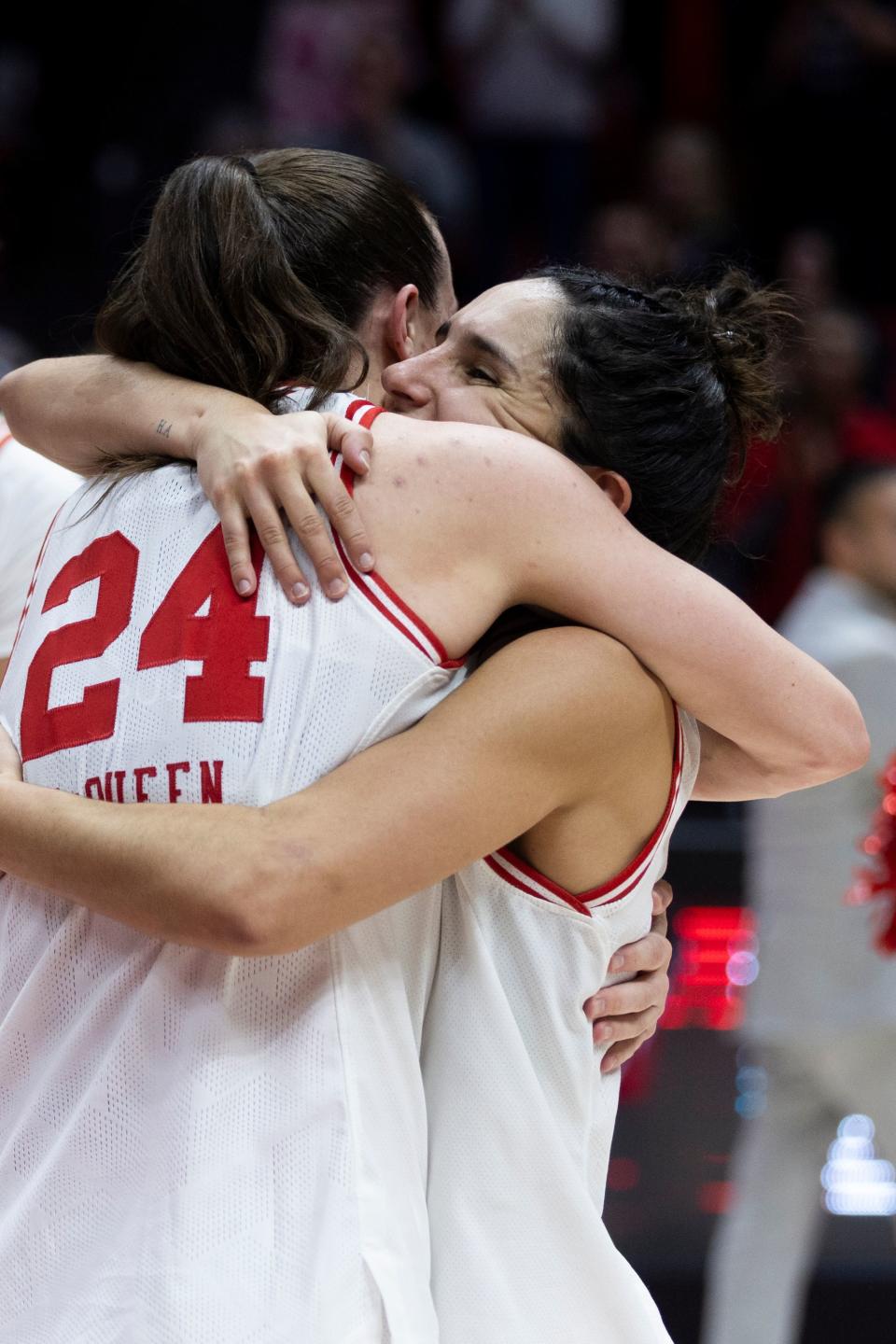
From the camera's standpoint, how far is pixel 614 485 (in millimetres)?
1758

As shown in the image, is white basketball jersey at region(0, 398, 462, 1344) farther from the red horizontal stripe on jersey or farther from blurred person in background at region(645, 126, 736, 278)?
blurred person in background at region(645, 126, 736, 278)

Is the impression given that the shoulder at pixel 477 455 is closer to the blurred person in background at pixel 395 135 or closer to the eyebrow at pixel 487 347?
the eyebrow at pixel 487 347

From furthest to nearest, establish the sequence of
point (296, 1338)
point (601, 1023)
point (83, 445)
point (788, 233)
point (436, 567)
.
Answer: point (788, 233)
point (83, 445)
point (601, 1023)
point (436, 567)
point (296, 1338)

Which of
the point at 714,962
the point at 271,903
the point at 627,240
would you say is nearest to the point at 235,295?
the point at 271,903

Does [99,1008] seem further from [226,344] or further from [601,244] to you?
[601,244]

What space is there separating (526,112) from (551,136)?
14 cm

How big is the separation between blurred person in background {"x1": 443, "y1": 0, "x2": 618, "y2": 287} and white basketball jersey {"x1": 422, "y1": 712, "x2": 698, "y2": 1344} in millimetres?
5644

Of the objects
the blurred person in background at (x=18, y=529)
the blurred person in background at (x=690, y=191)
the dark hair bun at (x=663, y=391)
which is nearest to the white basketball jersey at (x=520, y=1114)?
the dark hair bun at (x=663, y=391)

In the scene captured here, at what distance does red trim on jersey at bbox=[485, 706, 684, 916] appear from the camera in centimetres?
166

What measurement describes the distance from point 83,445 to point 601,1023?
32.7 inches

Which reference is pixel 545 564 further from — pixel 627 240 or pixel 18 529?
pixel 627 240

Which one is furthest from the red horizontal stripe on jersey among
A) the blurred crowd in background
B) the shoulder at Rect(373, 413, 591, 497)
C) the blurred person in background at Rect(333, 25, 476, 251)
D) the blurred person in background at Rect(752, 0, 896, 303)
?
the blurred person in background at Rect(752, 0, 896, 303)

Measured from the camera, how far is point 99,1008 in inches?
63.1

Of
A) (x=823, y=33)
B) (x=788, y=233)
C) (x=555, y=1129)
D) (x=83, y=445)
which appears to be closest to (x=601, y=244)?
(x=788, y=233)
